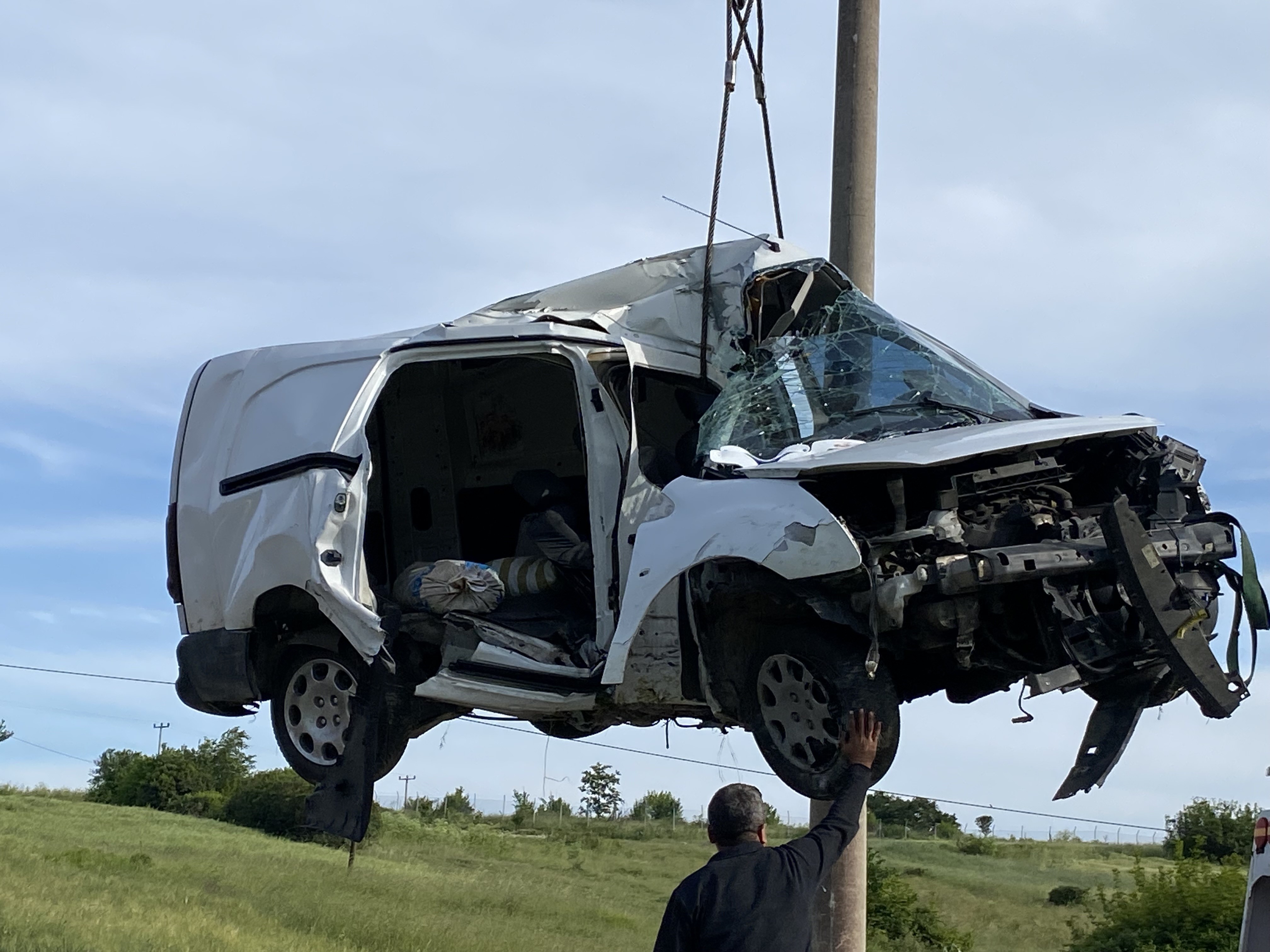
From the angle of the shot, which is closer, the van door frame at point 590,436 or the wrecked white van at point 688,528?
the wrecked white van at point 688,528

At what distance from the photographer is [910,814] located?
136 feet

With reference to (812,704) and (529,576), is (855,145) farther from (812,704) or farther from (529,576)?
(812,704)

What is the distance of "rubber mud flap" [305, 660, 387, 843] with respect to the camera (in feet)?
25.7

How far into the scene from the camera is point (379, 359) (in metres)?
8.03

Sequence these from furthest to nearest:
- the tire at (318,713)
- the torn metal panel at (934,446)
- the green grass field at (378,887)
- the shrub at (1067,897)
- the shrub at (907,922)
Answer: the shrub at (1067,897) → the shrub at (907,922) → the green grass field at (378,887) → the tire at (318,713) → the torn metal panel at (934,446)

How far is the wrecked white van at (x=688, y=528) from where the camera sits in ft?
19.7

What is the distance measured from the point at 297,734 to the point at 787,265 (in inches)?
145

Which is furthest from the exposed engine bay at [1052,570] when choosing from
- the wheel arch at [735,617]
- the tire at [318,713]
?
the tire at [318,713]

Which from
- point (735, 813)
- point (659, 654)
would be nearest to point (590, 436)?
point (659, 654)

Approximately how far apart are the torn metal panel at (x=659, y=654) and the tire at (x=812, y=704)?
51cm

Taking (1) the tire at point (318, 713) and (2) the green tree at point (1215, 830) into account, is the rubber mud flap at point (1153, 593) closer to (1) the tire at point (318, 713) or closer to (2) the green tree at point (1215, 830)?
(1) the tire at point (318, 713)

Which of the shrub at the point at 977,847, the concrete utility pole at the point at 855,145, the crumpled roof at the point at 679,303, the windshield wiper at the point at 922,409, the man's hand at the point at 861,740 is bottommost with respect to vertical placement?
the shrub at the point at 977,847

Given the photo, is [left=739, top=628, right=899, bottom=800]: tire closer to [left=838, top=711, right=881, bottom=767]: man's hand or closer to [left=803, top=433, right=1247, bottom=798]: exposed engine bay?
[left=803, top=433, right=1247, bottom=798]: exposed engine bay

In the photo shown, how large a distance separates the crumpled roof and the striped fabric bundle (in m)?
1.26
